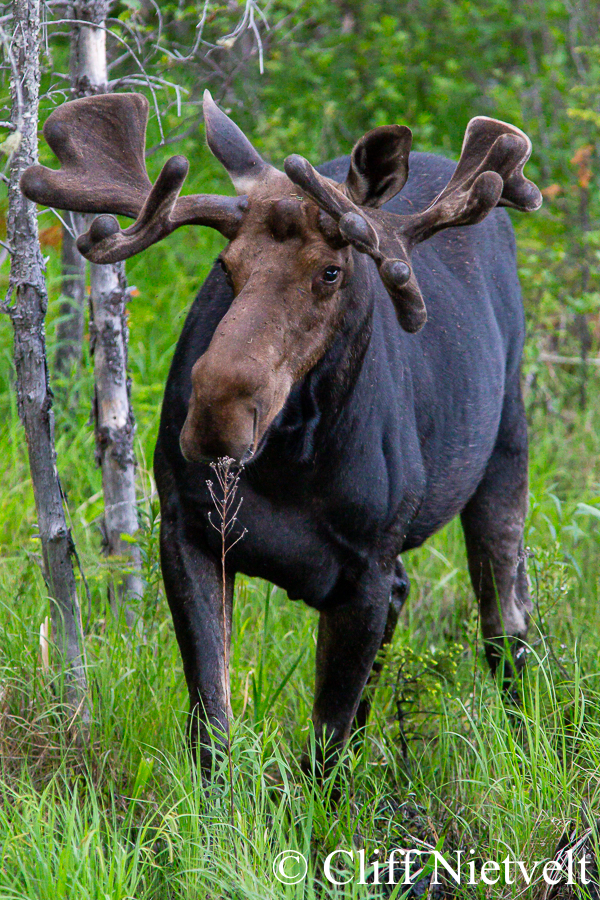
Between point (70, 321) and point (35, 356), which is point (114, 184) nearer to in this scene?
point (35, 356)

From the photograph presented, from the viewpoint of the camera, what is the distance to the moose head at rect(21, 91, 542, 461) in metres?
2.21

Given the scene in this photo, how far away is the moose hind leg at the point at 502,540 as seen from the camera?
3988mm

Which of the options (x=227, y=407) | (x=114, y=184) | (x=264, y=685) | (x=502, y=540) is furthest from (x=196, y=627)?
(x=502, y=540)

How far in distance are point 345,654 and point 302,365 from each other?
3.25 ft

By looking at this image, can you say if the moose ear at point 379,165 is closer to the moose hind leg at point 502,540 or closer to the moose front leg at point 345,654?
the moose front leg at point 345,654

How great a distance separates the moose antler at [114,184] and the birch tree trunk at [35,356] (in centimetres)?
11

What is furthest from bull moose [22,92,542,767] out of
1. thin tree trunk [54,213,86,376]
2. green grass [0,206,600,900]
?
thin tree trunk [54,213,86,376]

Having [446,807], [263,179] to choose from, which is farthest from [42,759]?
[263,179]

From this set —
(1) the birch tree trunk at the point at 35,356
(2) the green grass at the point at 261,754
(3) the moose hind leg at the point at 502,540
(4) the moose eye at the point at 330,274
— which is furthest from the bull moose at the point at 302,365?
(3) the moose hind leg at the point at 502,540

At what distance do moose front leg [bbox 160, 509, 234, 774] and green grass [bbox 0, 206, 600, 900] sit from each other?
91 millimetres

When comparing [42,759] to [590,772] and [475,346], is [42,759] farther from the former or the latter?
[475,346]

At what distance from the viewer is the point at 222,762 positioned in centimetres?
262

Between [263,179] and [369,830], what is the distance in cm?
180

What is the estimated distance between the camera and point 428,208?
262 cm
